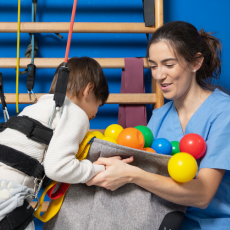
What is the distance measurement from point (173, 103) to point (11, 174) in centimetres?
87

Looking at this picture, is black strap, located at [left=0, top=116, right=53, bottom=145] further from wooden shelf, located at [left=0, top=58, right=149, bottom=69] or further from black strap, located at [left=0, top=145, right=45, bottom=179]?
wooden shelf, located at [left=0, top=58, right=149, bottom=69]

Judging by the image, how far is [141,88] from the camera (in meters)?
1.39

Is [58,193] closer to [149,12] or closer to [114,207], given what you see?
[114,207]

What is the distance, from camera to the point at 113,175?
0.76 metres

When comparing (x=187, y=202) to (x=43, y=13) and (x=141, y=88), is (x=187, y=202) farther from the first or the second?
(x=43, y=13)

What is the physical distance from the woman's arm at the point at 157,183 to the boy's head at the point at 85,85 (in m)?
0.29

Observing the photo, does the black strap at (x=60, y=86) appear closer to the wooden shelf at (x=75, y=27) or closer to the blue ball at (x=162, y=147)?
the blue ball at (x=162, y=147)

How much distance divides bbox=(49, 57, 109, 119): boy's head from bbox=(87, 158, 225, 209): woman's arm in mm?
295

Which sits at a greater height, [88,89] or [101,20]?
[101,20]

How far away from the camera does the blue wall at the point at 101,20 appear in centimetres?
145

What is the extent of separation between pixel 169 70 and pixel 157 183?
0.50 m

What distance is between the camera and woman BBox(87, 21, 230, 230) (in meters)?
0.79

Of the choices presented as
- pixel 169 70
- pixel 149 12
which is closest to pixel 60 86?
pixel 169 70

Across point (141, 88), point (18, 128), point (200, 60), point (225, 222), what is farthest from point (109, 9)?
point (225, 222)
